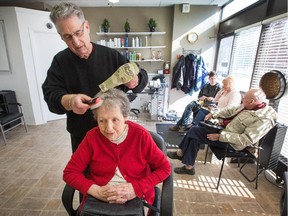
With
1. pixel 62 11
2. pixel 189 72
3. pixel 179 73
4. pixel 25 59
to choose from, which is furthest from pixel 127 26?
pixel 62 11

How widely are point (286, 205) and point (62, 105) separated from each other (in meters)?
1.21

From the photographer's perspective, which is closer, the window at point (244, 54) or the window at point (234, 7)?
the window at point (244, 54)

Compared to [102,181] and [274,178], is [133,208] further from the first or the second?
[274,178]

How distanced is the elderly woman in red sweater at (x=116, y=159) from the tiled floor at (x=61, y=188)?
36.3 inches

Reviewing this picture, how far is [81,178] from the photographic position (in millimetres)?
1001

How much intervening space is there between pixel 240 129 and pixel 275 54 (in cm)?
129

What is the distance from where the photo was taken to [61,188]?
2.00 m

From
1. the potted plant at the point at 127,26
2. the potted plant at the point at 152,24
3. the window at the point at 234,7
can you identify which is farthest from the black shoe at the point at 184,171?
the potted plant at the point at 127,26

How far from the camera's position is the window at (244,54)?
2920 millimetres

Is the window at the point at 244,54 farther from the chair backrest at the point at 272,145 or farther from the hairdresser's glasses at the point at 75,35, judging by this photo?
the hairdresser's glasses at the point at 75,35

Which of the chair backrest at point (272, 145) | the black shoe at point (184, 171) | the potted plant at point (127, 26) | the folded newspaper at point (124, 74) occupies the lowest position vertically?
the black shoe at point (184, 171)

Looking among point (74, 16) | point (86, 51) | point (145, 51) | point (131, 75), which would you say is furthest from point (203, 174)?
point (145, 51)

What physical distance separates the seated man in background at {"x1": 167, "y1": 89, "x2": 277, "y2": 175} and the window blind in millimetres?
491

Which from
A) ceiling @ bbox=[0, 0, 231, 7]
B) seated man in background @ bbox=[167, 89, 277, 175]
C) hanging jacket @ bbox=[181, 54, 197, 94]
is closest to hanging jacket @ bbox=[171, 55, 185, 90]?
hanging jacket @ bbox=[181, 54, 197, 94]
